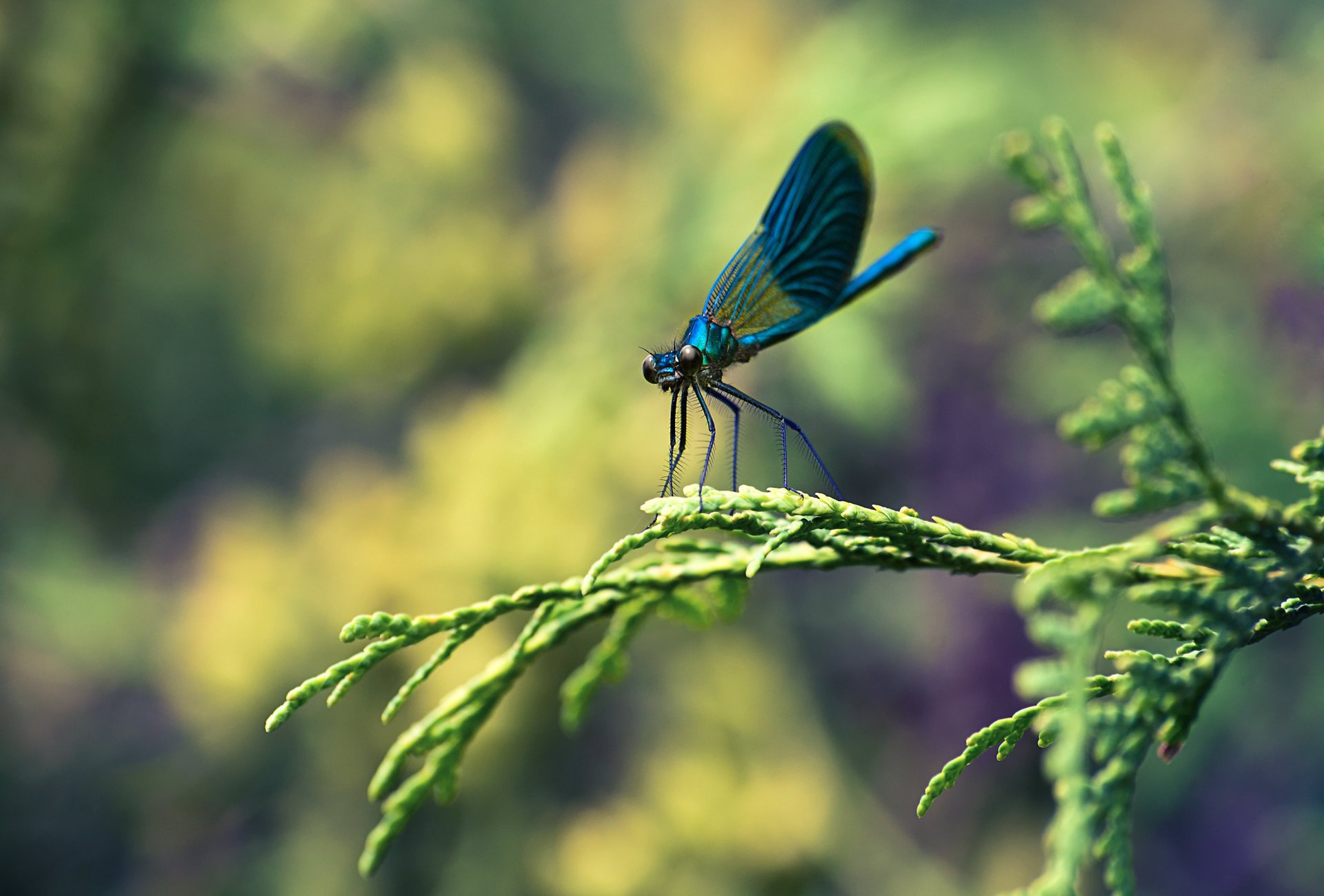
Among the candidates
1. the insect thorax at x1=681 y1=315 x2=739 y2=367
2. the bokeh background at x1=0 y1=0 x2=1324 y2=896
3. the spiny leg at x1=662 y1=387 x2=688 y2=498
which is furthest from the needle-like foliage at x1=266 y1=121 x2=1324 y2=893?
the bokeh background at x1=0 y1=0 x2=1324 y2=896

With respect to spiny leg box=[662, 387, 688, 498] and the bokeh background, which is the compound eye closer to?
spiny leg box=[662, 387, 688, 498]

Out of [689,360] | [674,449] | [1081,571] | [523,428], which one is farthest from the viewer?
[523,428]

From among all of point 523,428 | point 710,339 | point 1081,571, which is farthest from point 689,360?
point 523,428

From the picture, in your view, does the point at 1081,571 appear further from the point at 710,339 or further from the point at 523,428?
the point at 523,428

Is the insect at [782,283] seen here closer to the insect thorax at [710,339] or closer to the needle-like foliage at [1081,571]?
the insect thorax at [710,339]

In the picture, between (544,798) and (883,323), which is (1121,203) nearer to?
(544,798)

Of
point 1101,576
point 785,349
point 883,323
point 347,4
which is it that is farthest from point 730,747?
point 347,4
